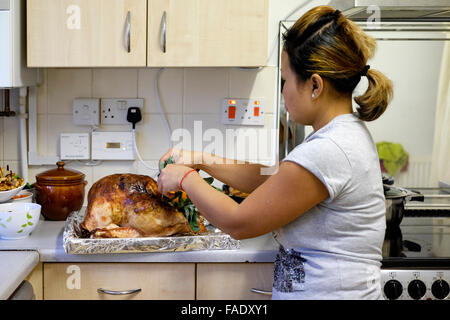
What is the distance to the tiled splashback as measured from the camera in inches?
83.0

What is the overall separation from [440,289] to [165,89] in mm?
1250

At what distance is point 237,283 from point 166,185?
18.4 inches

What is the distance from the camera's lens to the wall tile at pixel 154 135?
6.97 ft

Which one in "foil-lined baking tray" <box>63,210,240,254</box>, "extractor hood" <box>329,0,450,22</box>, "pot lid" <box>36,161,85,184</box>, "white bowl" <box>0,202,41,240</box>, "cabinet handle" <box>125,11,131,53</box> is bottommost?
"foil-lined baking tray" <box>63,210,240,254</box>

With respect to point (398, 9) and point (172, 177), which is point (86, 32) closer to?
point (172, 177)

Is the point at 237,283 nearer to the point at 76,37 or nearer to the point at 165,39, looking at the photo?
the point at 165,39

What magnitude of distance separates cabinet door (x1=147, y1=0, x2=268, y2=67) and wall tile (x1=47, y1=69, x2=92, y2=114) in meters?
0.43

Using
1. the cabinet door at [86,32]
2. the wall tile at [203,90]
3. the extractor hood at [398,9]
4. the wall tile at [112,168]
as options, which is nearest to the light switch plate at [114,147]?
the wall tile at [112,168]

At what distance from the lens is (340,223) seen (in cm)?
111

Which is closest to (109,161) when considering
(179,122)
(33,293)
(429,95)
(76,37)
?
(179,122)

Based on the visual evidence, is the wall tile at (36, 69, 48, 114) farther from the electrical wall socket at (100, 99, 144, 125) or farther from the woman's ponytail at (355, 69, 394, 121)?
the woman's ponytail at (355, 69, 394, 121)

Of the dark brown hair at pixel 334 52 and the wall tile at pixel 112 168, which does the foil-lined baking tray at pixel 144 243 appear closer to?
the wall tile at pixel 112 168

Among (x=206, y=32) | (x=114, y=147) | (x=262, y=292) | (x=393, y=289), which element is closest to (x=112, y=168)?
(x=114, y=147)

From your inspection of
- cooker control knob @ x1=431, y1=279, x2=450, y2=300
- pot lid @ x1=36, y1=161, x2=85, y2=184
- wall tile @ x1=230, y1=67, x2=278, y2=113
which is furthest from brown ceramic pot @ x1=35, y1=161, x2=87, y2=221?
cooker control knob @ x1=431, y1=279, x2=450, y2=300
